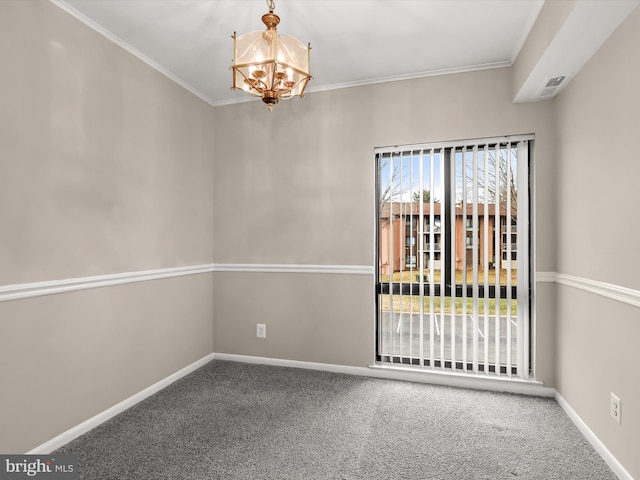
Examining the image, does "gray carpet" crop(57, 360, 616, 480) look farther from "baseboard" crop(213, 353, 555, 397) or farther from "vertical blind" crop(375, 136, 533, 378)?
"vertical blind" crop(375, 136, 533, 378)

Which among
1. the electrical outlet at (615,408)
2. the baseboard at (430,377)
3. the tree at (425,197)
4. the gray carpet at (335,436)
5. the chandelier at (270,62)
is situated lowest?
the gray carpet at (335,436)

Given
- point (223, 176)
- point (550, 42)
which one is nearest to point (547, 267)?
point (550, 42)

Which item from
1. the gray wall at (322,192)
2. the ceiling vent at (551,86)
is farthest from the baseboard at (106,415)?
the ceiling vent at (551,86)

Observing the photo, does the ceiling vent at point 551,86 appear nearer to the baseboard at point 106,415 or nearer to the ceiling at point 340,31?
the ceiling at point 340,31

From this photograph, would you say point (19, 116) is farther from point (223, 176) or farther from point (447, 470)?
point (447, 470)

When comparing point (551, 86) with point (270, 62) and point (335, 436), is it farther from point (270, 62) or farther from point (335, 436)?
point (335, 436)

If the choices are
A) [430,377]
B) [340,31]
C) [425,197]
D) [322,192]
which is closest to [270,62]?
[340,31]

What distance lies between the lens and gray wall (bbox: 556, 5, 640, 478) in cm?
166

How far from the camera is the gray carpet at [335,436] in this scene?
181 cm

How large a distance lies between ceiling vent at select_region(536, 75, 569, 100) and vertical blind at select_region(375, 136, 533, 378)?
→ 0.30 m

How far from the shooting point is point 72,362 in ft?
6.82

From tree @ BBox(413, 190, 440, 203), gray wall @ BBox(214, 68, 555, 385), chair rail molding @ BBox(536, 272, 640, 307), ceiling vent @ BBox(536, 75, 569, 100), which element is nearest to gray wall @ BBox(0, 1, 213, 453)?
gray wall @ BBox(214, 68, 555, 385)

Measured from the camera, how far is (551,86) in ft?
7.94

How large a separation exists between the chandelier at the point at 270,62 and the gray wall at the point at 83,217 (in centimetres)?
103
